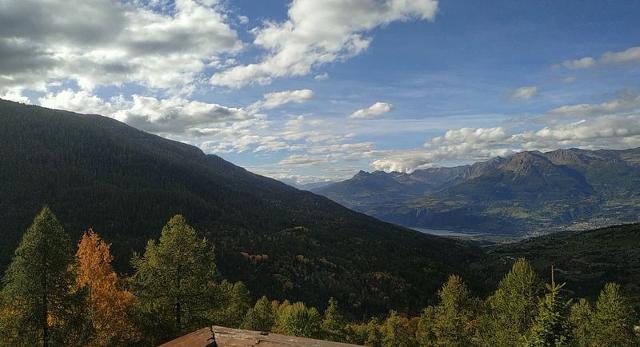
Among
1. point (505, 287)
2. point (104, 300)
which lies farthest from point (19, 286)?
point (505, 287)

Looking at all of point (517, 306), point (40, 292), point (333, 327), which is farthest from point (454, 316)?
point (40, 292)

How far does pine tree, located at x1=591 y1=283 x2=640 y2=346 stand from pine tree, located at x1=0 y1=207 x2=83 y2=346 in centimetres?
5720

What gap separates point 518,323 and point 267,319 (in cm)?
4293

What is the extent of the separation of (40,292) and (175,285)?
773cm

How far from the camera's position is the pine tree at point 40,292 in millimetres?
25891

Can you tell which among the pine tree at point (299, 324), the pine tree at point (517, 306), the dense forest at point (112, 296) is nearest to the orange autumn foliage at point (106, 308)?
the dense forest at point (112, 296)

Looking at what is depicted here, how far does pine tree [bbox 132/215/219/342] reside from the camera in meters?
29.3

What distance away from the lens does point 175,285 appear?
2950cm

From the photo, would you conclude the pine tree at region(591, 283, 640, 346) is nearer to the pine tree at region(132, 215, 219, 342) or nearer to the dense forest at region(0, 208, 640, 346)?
the dense forest at region(0, 208, 640, 346)

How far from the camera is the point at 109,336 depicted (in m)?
29.2

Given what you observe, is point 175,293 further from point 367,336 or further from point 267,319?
point 367,336

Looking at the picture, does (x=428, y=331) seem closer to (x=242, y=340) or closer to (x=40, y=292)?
(x=40, y=292)

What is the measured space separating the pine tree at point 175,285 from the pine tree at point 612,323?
4902cm

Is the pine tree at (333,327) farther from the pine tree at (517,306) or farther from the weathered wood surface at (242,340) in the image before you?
the weathered wood surface at (242,340)
